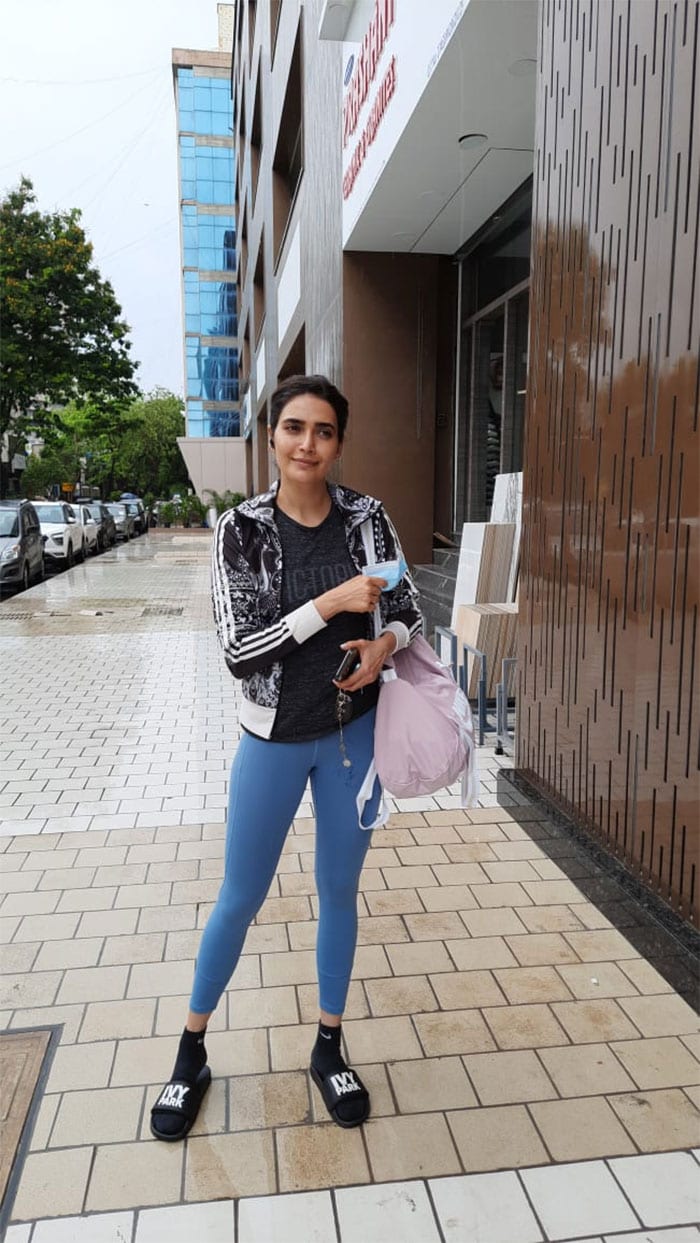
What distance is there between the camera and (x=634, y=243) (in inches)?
131

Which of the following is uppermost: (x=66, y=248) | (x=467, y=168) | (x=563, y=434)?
(x=66, y=248)

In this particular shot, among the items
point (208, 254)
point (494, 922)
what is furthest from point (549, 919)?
point (208, 254)

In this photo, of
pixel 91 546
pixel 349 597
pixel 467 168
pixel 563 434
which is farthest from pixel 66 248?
pixel 349 597

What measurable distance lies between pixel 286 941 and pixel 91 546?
994 inches

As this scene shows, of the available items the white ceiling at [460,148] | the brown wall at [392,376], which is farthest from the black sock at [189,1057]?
the brown wall at [392,376]

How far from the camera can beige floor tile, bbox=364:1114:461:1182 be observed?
7.66ft

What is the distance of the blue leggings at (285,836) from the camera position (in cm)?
237

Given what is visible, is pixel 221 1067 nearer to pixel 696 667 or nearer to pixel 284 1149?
pixel 284 1149

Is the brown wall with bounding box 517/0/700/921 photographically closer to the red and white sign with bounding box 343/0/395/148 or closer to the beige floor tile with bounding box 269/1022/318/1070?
the beige floor tile with bounding box 269/1022/318/1070

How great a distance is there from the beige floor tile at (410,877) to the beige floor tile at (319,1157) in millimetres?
1535

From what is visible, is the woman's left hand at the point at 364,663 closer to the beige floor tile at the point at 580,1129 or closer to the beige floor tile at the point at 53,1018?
the beige floor tile at the point at 580,1129

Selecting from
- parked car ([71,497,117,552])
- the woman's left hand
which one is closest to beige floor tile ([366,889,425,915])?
the woman's left hand

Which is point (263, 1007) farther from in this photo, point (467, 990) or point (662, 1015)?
point (662, 1015)

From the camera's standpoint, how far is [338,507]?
8.13ft
